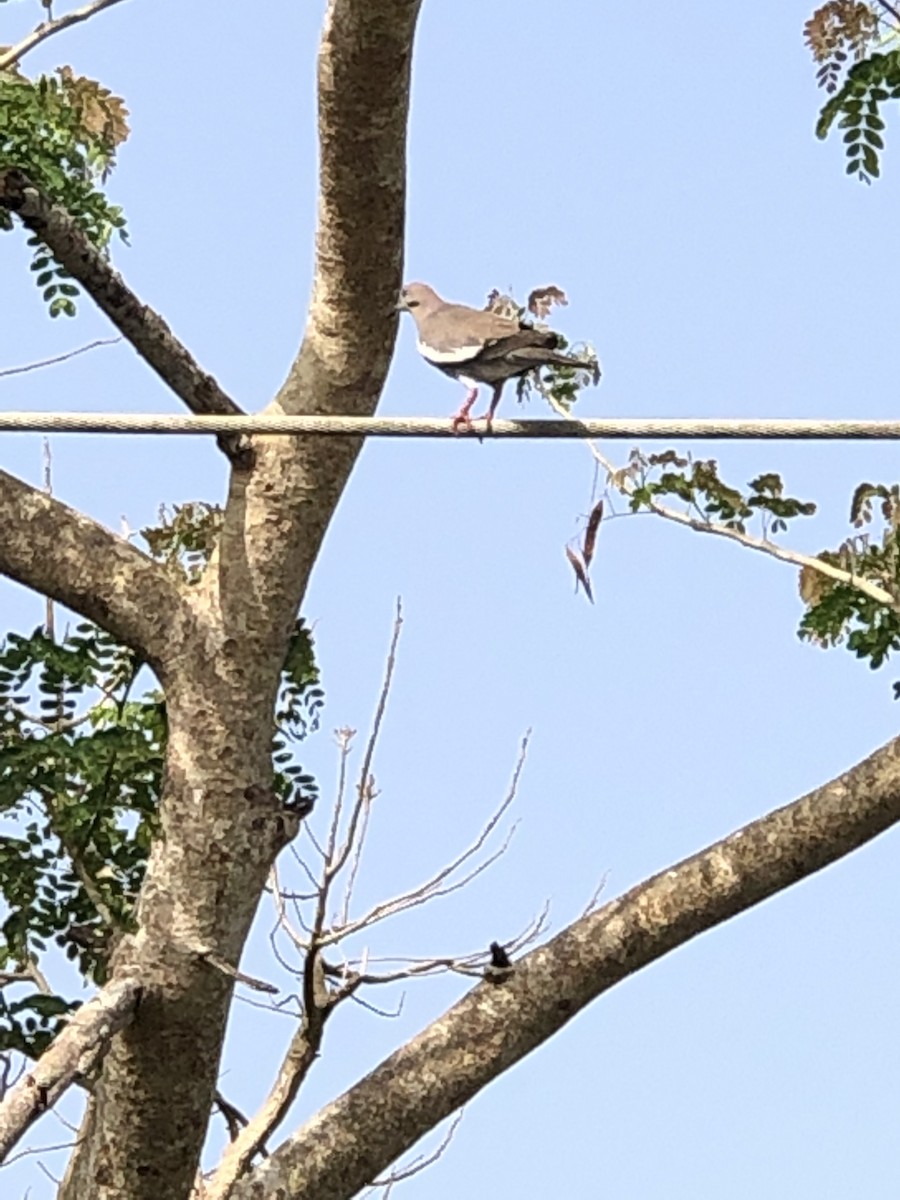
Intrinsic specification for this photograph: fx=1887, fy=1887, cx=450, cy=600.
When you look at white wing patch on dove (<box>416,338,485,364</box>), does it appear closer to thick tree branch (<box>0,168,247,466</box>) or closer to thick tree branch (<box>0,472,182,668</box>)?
thick tree branch (<box>0,168,247,466</box>)

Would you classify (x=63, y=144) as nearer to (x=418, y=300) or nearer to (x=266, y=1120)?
(x=418, y=300)

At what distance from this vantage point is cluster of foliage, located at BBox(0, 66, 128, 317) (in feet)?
15.5

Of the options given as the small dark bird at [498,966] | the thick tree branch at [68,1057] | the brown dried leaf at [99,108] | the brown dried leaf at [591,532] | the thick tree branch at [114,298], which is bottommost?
the thick tree branch at [68,1057]

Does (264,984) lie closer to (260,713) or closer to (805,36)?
(260,713)

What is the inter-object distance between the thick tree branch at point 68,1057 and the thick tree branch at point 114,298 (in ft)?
4.60

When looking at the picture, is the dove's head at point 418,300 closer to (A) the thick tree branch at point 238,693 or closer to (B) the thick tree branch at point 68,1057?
(A) the thick tree branch at point 238,693

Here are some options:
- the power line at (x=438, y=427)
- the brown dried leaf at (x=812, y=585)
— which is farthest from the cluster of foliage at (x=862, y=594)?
the power line at (x=438, y=427)

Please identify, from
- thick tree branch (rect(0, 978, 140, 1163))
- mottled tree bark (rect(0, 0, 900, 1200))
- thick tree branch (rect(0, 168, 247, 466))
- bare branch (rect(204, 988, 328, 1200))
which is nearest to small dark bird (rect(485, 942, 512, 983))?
mottled tree bark (rect(0, 0, 900, 1200))

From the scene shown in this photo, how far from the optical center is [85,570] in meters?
4.78

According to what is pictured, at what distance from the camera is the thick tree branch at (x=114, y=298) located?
4.70 m

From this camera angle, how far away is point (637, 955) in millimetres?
4871

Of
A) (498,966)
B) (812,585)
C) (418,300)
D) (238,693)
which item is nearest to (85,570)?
(238,693)

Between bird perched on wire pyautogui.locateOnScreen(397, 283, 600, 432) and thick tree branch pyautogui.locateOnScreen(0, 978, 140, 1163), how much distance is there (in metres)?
1.57

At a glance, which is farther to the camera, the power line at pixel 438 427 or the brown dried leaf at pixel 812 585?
the brown dried leaf at pixel 812 585
